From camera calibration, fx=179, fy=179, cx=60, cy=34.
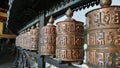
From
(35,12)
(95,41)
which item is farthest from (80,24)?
(35,12)

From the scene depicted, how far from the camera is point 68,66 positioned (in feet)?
3.26

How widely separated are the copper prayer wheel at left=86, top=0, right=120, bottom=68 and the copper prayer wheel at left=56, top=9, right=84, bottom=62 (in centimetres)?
27

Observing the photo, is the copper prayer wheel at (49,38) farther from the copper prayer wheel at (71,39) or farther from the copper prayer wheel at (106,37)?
the copper prayer wheel at (106,37)

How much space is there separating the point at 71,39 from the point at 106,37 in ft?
1.14

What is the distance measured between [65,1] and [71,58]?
0.52 meters

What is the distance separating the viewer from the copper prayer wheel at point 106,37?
595mm

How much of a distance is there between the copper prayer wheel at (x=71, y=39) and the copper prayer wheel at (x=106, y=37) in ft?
0.89

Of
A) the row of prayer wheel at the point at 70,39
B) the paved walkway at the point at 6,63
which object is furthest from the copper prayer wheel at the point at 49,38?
the paved walkway at the point at 6,63

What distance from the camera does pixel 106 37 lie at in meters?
0.61

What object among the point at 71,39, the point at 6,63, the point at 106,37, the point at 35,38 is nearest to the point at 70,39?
the point at 71,39

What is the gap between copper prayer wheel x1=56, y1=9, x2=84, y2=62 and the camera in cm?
93

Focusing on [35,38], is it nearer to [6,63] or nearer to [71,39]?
[71,39]

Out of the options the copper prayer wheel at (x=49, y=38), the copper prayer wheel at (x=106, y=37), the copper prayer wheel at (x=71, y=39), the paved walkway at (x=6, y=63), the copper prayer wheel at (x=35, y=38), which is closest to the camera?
the copper prayer wheel at (x=106, y=37)

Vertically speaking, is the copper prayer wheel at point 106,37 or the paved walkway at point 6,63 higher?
the copper prayer wheel at point 106,37
